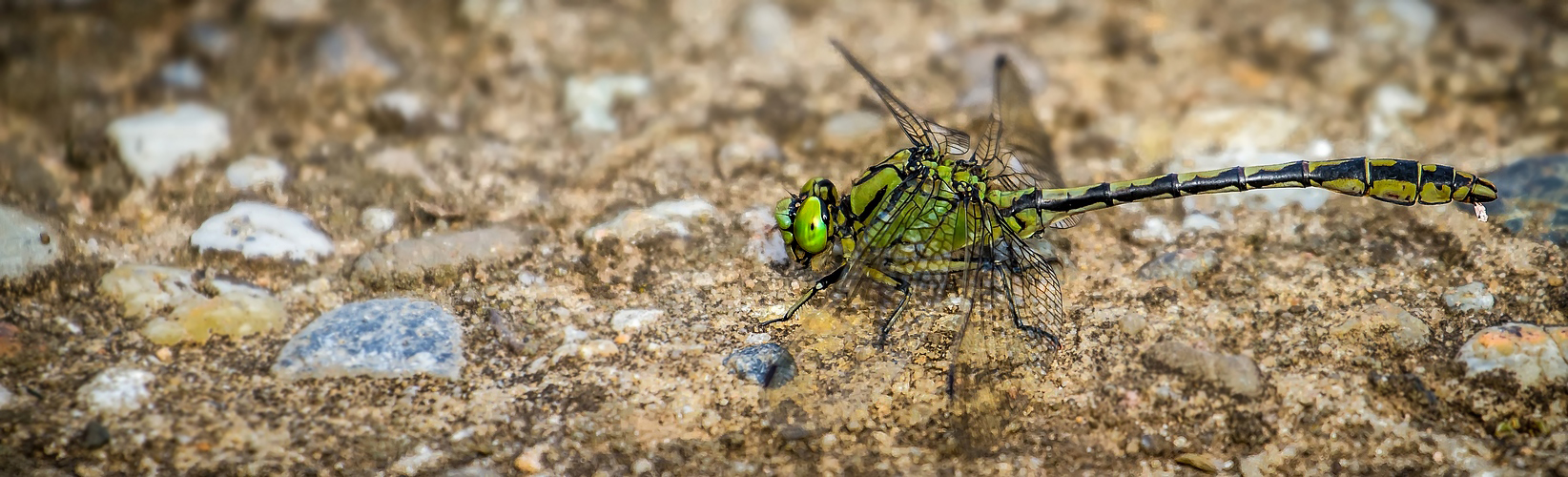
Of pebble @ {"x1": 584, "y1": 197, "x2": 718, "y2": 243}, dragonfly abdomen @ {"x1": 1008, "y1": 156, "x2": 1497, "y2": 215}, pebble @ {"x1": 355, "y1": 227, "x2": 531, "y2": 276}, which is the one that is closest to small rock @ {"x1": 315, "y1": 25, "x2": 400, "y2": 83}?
pebble @ {"x1": 355, "y1": 227, "x2": 531, "y2": 276}

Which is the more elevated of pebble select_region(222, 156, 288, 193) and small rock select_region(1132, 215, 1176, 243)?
small rock select_region(1132, 215, 1176, 243)

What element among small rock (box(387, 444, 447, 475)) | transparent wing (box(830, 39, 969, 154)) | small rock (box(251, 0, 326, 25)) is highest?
small rock (box(251, 0, 326, 25))

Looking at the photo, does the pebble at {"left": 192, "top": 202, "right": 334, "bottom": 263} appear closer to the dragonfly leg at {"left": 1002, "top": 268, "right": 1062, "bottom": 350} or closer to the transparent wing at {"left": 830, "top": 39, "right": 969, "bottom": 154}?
the transparent wing at {"left": 830, "top": 39, "right": 969, "bottom": 154}

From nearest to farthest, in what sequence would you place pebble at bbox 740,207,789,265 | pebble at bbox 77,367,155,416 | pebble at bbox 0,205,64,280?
pebble at bbox 77,367,155,416
pebble at bbox 0,205,64,280
pebble at bbox 740,207,789,265

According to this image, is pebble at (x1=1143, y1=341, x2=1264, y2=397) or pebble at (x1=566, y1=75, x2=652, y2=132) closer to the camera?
pebble at (x1=1143, y1=341, x2=1264, y2=397)

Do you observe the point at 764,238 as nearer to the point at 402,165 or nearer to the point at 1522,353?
the point at 402,165

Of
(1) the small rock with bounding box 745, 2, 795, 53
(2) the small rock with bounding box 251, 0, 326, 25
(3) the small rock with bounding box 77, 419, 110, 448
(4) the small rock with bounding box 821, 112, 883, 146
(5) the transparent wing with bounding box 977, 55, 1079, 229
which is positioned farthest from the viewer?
(1) the small rock with bounding box 745, 2, 795, 53

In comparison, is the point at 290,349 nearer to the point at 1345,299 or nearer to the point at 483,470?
the point at 483,470

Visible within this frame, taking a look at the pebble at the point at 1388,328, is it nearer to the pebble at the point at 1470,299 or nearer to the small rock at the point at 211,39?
the pebble at the point at 1470,299
